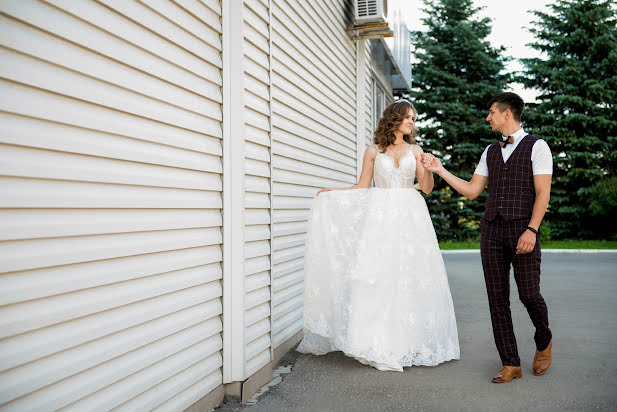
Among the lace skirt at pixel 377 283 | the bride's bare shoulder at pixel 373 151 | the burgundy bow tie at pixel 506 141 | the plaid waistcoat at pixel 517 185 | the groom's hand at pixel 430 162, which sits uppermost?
the bride's bare shoulder at pixel 373 151

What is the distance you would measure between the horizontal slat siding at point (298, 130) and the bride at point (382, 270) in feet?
1.01

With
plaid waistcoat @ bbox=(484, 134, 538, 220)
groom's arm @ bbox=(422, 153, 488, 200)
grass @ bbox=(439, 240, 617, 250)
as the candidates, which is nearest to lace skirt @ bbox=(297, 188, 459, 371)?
groom's arm @ bbox=(422, 153, 488, 200)

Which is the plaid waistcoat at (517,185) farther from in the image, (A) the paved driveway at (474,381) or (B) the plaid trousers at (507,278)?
(A) the paved driveway at (474,381)

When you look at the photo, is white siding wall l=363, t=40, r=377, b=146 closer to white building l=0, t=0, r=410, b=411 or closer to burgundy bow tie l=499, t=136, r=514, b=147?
white building l=0, t=0, r=410, b=411

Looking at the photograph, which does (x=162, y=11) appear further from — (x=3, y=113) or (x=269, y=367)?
(x=269, y=367)

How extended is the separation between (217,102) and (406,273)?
204cm

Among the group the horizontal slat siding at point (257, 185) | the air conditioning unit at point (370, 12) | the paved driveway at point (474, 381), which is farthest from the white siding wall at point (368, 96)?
the horizontal slat siding at point (257, 185)

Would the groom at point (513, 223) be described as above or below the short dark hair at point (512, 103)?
below

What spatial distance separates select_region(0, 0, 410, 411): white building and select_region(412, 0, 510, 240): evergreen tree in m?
18.3

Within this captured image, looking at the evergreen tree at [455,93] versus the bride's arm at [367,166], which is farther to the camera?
the evergreen tree at [455,93]

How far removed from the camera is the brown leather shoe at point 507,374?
159 inches

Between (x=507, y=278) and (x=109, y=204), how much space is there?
2911 millimetres

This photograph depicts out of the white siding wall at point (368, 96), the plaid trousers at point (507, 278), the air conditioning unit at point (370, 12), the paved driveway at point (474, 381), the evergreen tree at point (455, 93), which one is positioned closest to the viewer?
the paved driveway at point (474, 381)

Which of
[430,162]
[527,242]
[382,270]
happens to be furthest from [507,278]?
[430,162]
